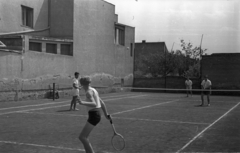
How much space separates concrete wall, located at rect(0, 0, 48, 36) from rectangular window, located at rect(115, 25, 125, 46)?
10086 mm

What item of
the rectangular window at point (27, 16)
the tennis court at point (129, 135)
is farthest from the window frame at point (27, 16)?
the tennis court at point (129, 135)

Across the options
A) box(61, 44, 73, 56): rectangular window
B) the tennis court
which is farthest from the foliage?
the tennis court

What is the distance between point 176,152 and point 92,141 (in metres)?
2.43

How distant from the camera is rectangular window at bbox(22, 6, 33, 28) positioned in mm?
27108

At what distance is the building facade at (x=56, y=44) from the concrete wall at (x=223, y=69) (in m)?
10.3

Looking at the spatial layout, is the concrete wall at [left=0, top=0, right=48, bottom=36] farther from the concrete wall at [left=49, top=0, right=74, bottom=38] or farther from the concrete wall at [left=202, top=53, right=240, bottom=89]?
the concrete wall at [left=202, top=53, right=240, bottom=89]

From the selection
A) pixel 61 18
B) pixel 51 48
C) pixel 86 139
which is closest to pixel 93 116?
pixel 86 139

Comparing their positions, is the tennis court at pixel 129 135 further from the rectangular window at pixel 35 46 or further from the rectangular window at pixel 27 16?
the rectangular window at pixel 27 16

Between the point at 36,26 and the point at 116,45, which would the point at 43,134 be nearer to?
the point at 36,26

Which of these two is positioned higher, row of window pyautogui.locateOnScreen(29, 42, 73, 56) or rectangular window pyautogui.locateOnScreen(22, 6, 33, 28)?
rectangular window pyautogui.locateOnScreen(22, 6, 33, 28)

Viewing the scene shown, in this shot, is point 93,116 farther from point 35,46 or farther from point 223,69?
point 223,69

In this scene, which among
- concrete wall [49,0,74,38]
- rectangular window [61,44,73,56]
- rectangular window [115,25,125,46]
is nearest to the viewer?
rectangular window [61,44,73,56]

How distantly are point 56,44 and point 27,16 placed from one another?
4.04 meters

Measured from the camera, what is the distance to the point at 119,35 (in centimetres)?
3728
